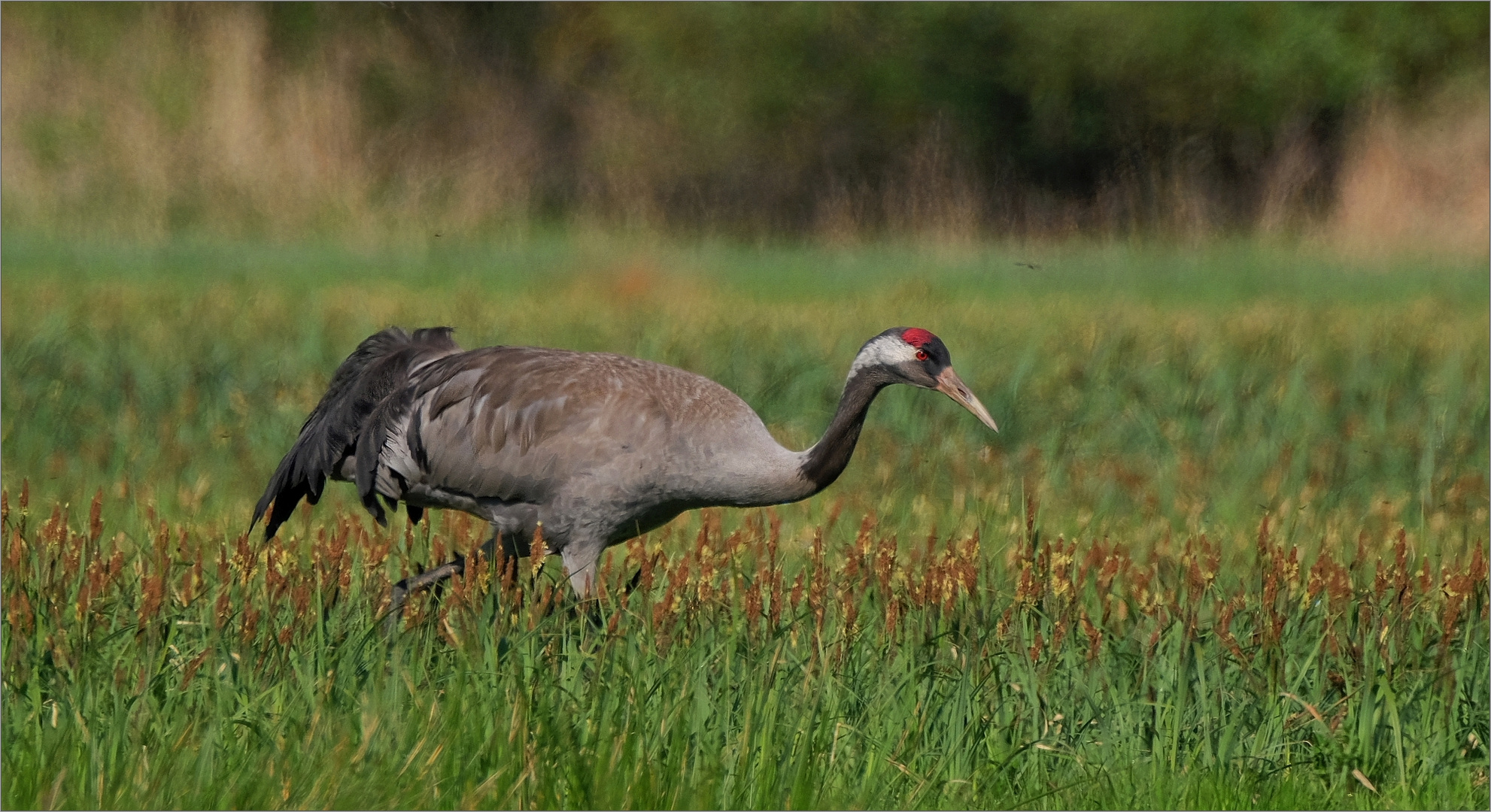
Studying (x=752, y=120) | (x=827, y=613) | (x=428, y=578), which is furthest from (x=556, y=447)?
(x=752, y=120)

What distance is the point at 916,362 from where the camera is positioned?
539cm

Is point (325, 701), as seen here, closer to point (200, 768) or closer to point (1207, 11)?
point (200, 768)

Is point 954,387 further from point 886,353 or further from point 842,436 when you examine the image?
point 842,436

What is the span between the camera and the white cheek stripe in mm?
5391

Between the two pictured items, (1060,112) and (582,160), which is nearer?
(1060,112)

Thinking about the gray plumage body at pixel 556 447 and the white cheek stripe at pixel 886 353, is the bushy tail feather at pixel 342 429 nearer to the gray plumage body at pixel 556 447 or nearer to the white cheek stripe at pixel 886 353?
the gray plumage body at pixel 556 447

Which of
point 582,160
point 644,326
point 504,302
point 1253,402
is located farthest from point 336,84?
point 1253,402

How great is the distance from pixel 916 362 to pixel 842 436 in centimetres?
31

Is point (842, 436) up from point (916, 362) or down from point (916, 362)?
down

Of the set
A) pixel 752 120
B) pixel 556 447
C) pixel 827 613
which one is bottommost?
pixel 827 613

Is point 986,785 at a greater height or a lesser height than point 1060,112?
lesser

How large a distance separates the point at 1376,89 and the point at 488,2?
11.5 meters

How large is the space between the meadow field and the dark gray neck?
8.6 inches

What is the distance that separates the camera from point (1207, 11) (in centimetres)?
2119
